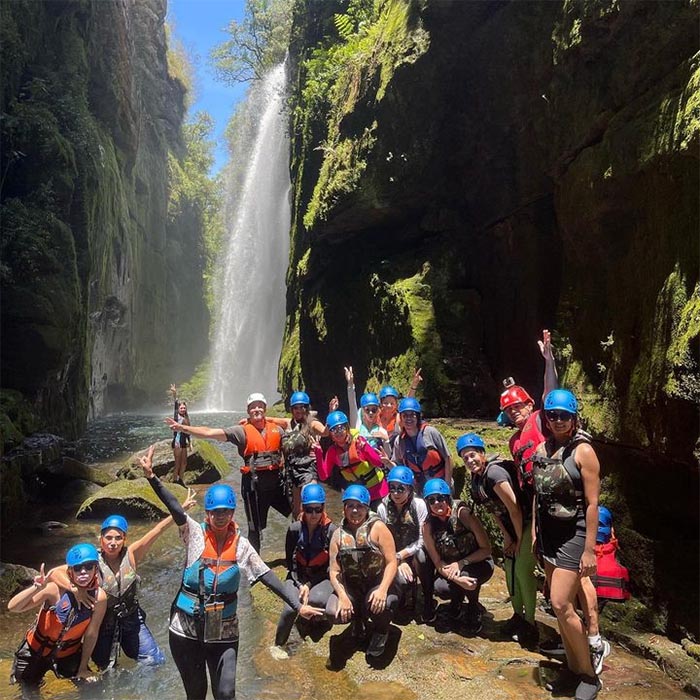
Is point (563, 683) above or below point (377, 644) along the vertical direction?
above

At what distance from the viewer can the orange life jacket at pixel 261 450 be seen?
6.22 m

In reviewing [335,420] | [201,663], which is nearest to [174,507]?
[201,663]

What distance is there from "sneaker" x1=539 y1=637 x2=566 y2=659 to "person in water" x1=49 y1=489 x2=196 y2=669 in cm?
303

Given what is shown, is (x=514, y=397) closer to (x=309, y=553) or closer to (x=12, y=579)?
(x=309, y=553)

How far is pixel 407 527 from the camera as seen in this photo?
502 cm

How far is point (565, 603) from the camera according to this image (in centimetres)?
360

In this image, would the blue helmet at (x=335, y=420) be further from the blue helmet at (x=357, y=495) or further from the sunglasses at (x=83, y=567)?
the sunglasses at (x=83, y=567)

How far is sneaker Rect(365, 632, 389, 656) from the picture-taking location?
452cm

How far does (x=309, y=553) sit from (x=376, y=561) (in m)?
0.74

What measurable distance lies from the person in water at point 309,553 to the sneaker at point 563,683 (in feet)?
5.94

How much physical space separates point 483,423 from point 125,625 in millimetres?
6029

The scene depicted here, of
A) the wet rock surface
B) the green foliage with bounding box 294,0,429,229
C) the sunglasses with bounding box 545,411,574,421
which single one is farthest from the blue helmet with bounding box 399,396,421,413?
the green foliage with bounding box 294,0,429,229

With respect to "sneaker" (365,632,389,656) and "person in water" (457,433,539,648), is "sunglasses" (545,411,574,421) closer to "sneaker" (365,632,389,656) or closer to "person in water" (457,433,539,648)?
"person in water" (457,433,539,648)

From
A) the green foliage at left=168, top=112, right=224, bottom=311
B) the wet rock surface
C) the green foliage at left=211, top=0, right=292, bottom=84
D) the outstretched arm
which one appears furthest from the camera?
the green foliage at left=168, top=112, right=224, bottom=311
